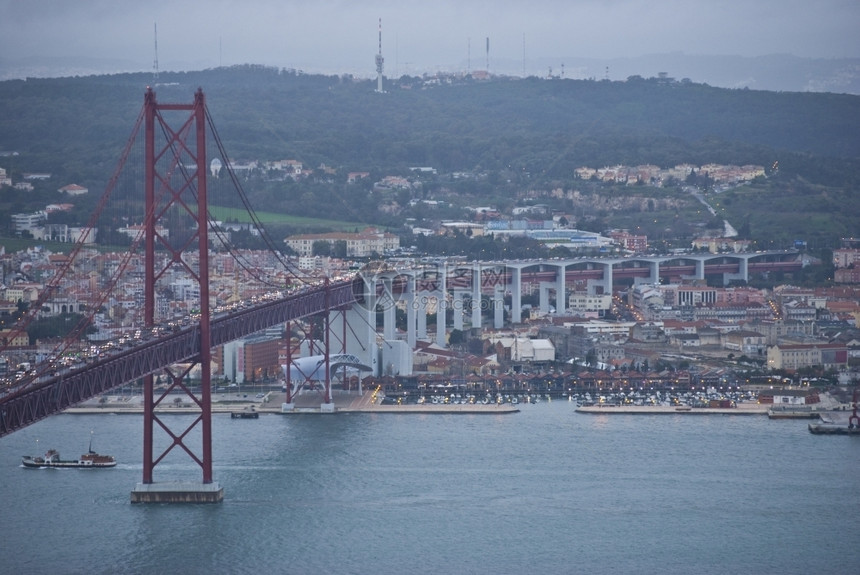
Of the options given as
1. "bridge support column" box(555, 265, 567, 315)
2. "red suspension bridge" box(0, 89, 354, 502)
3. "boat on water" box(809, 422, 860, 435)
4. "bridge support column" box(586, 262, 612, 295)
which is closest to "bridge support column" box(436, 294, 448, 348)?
"bridge support column" box(555, 265, 567, 315)

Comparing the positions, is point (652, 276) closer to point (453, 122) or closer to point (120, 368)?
point (120, 368)

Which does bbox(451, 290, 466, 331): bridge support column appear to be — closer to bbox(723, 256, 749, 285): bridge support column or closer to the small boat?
the small boat

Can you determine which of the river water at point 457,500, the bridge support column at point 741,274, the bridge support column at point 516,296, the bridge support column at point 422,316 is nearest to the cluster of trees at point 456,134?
the bridge support column at point 741,274

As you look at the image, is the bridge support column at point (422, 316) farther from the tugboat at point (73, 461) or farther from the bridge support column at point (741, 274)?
the tugboat at point (73, 461)

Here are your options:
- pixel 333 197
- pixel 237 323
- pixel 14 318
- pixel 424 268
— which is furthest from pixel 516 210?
pixel 237 323

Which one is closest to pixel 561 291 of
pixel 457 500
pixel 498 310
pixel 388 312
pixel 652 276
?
pixel 498 310
